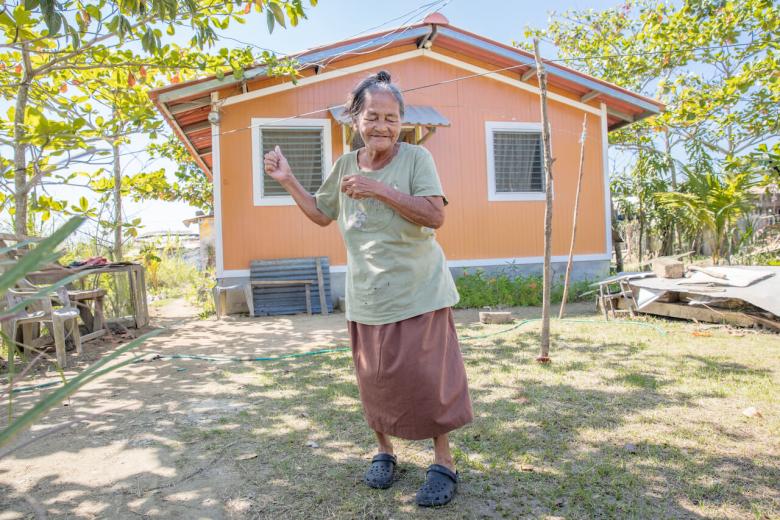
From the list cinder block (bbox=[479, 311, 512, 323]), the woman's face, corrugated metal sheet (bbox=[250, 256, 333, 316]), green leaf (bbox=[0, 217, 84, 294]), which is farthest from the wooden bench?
green leaf (bbox=[0, 217, 84, 294])

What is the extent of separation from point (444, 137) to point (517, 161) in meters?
1.50

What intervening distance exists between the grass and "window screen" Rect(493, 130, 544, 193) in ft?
17.6

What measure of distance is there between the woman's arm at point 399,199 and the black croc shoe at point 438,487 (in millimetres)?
966

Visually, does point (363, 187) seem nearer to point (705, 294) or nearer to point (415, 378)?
point (415, 378)

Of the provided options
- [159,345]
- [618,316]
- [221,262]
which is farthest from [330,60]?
[618,316]

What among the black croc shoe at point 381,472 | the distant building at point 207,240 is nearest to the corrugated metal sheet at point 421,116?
the black croc shoe at point 381,472

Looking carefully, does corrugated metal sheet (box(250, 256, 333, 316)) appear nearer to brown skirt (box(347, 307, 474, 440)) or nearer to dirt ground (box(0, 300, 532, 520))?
dirt ground (box(0, 300, 532, 520))

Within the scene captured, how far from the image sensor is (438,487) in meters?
1.91

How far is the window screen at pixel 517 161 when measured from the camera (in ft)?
29.8

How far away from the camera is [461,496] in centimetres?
196

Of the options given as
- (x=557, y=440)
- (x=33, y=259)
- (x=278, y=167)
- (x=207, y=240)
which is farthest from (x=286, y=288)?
(x=33, y=259)

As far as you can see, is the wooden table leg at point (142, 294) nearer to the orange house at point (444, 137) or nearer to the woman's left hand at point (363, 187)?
the orange house at point (444, 137)

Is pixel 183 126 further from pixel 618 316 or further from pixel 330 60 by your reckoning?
pixel 618 316

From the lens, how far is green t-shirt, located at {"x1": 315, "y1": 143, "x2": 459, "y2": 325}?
1.89 meters
